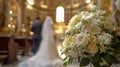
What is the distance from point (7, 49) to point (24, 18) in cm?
1233

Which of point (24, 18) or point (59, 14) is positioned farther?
point (59, 14)

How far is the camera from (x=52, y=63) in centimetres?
758

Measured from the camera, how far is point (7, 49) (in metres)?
10.0

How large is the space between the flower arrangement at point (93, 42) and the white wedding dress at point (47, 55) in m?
5.62

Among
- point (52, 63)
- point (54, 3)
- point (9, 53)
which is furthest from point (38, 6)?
point (52, 63)

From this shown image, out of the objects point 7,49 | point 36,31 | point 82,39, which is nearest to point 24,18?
point 36,31

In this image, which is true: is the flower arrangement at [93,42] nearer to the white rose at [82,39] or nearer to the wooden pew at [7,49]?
the white rose at [82,39]

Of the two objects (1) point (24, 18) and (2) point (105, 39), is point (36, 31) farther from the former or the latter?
(1) point (24, 18)

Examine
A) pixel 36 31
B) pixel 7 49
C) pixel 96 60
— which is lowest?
pixel 7 49

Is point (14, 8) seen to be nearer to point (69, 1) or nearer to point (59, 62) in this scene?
point (69, 1)

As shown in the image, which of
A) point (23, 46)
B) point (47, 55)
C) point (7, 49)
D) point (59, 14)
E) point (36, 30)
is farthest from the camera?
point (59, 14)

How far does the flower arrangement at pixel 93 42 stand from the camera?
179 centimetres

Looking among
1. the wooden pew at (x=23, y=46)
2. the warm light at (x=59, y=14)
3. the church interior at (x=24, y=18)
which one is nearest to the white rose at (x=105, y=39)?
the church interior at (x=24, y=18)

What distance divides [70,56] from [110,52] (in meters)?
0.26
